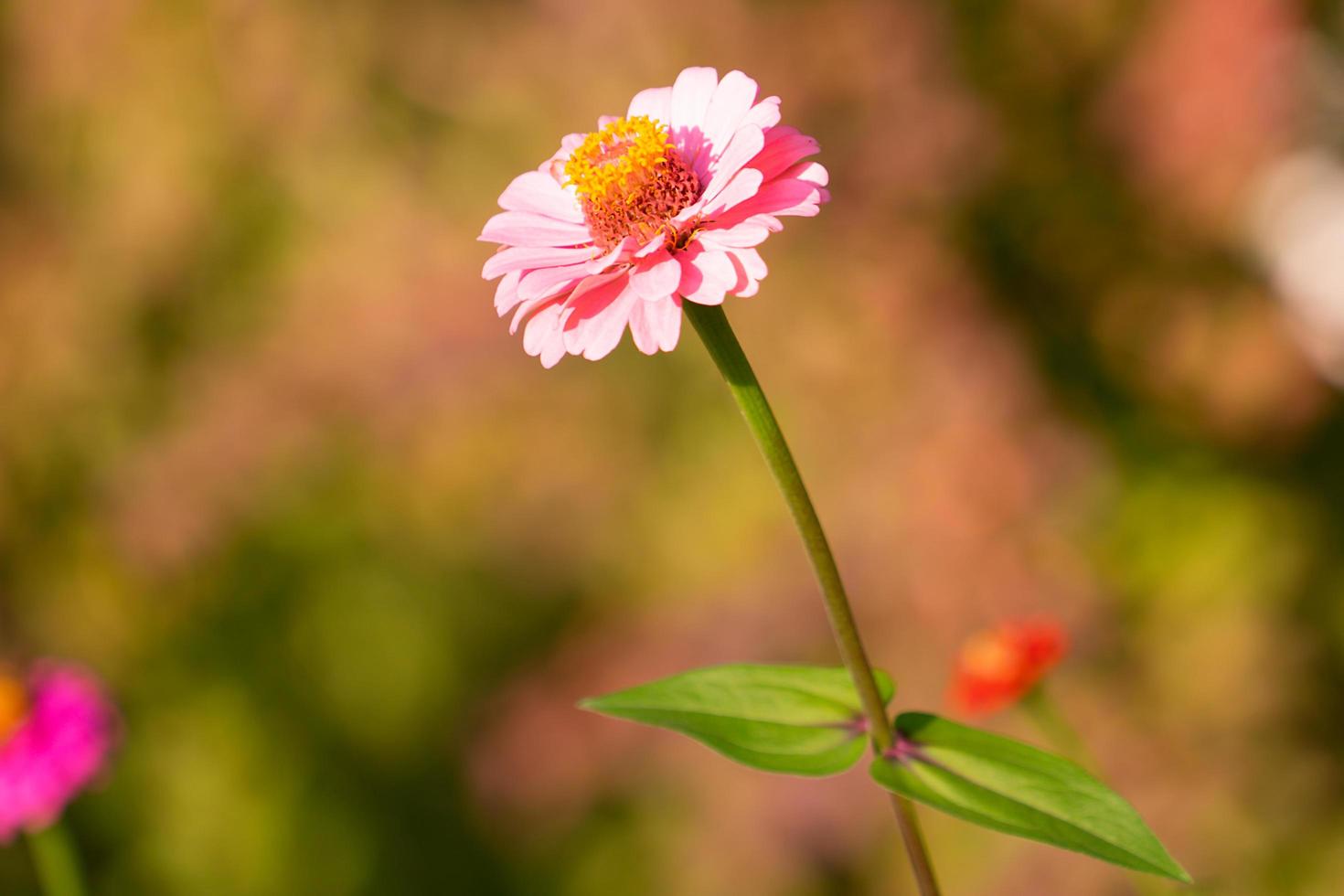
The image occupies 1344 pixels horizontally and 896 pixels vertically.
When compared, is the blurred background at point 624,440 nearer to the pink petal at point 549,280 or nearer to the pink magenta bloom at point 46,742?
the pink magenta bloom at point 46,742

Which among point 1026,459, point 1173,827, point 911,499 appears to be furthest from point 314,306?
point 1173,827

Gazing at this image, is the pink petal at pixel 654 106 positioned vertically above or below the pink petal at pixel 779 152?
above

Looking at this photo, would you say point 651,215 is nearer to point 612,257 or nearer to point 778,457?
point 612,257

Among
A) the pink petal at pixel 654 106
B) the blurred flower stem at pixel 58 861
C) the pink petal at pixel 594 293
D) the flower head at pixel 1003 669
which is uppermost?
the flower head at pixel 1003 669

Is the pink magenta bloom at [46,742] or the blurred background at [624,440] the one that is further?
the blurred background at [624,440]

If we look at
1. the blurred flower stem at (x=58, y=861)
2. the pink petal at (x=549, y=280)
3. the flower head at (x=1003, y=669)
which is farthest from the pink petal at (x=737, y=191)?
the blurred flower stem at (x=58, y=861)

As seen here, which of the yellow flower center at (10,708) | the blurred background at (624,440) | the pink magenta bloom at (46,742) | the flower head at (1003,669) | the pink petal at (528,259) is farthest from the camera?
the blurred background at (624,440)

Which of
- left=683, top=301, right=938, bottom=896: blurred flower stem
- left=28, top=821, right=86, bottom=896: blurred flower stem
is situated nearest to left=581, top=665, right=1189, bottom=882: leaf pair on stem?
left=683, top=301, right=938, bottom=896: blurred flower stem
